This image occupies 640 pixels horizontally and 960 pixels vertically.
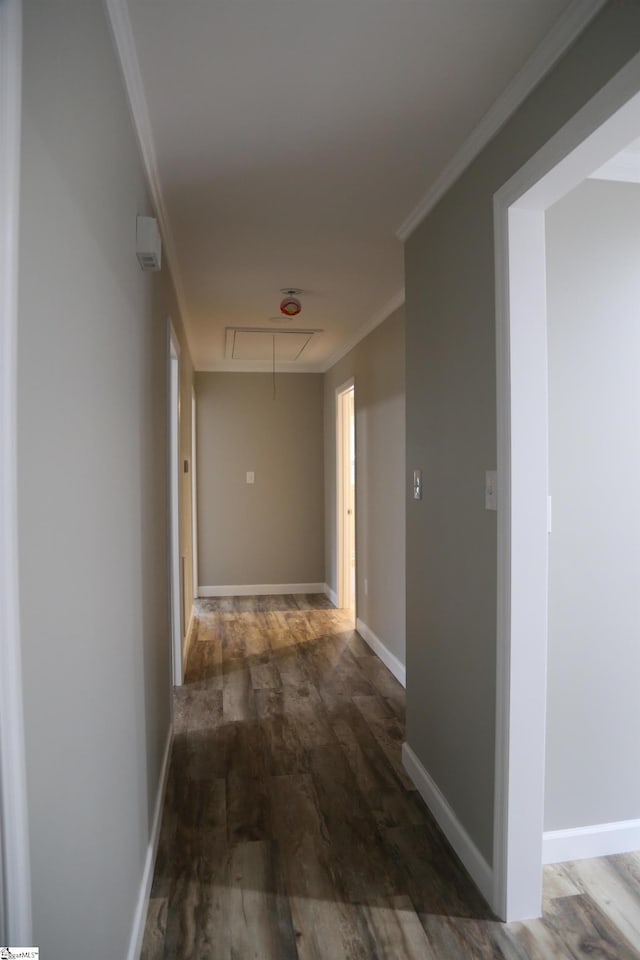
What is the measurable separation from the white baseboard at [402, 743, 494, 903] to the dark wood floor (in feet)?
0.12

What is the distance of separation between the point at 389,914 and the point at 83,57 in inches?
91.0

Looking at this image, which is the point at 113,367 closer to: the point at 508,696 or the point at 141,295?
the point at 141,295

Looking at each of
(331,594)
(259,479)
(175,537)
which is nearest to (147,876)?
(175,537)

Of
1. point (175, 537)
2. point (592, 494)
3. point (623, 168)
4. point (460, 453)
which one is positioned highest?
point (623, 168)

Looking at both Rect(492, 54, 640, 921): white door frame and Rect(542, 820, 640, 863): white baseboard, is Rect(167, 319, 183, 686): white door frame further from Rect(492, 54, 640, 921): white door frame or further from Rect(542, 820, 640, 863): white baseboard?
Rect(542, 820, 640, 863): white baseboard

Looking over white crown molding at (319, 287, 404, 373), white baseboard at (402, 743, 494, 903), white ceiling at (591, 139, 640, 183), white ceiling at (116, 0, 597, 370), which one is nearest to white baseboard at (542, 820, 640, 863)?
white baseboard at (402, 743, 494, 903)

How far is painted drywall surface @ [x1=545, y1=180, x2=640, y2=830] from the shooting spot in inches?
82.2

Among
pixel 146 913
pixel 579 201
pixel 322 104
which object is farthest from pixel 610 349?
pixel 146 913

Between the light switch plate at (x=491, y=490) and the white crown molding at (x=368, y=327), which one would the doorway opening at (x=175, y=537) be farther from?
the light switch plate at (x=491, y=490)

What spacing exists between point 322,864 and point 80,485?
166cm

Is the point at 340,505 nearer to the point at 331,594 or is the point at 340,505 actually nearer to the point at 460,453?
the point at 331,594

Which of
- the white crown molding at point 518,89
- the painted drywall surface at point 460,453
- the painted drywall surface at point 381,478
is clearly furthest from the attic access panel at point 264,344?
the white crown molding at point 518,89

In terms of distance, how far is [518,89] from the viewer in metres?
1.70

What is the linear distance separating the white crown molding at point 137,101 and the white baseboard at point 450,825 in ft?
8.11
